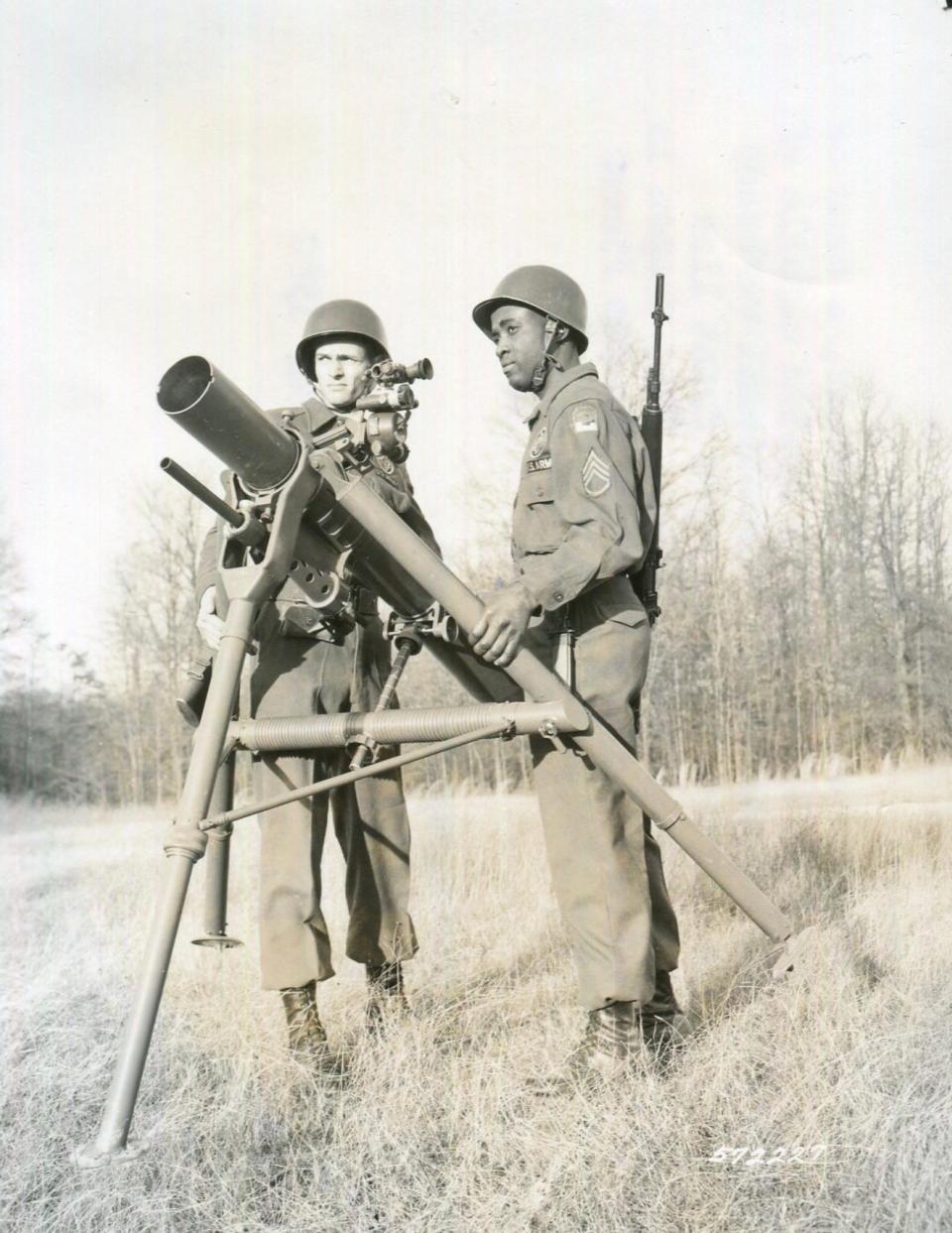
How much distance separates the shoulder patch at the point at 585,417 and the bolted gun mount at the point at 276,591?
0.77m

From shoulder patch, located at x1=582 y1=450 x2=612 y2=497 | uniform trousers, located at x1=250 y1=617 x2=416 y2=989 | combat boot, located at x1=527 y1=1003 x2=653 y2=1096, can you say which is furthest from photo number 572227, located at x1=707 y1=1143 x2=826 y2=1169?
shoulder patch, located at x1=582 y1=450 x2=612 y2=497

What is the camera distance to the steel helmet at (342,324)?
175 inches

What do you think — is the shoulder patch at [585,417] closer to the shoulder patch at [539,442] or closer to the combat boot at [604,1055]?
the shoulder patch at [539,442]

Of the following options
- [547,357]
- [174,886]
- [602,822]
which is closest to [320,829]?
[602,822]

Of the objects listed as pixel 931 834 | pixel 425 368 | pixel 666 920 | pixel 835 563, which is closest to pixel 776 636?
pixel 835 563

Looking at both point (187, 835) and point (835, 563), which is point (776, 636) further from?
point (187, 835)

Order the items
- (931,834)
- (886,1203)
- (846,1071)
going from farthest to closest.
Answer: (931,834)
(846,1071)
(886,1203)

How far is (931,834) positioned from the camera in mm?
7688

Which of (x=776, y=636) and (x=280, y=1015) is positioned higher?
(x=776, y=636)

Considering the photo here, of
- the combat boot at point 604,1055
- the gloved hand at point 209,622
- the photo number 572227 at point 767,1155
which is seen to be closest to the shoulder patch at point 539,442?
the gloved hand at point 209,622

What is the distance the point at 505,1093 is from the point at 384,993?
96 cm

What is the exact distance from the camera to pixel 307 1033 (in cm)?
378

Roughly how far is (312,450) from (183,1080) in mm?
2059

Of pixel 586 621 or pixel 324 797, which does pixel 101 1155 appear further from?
pixel 586 621
